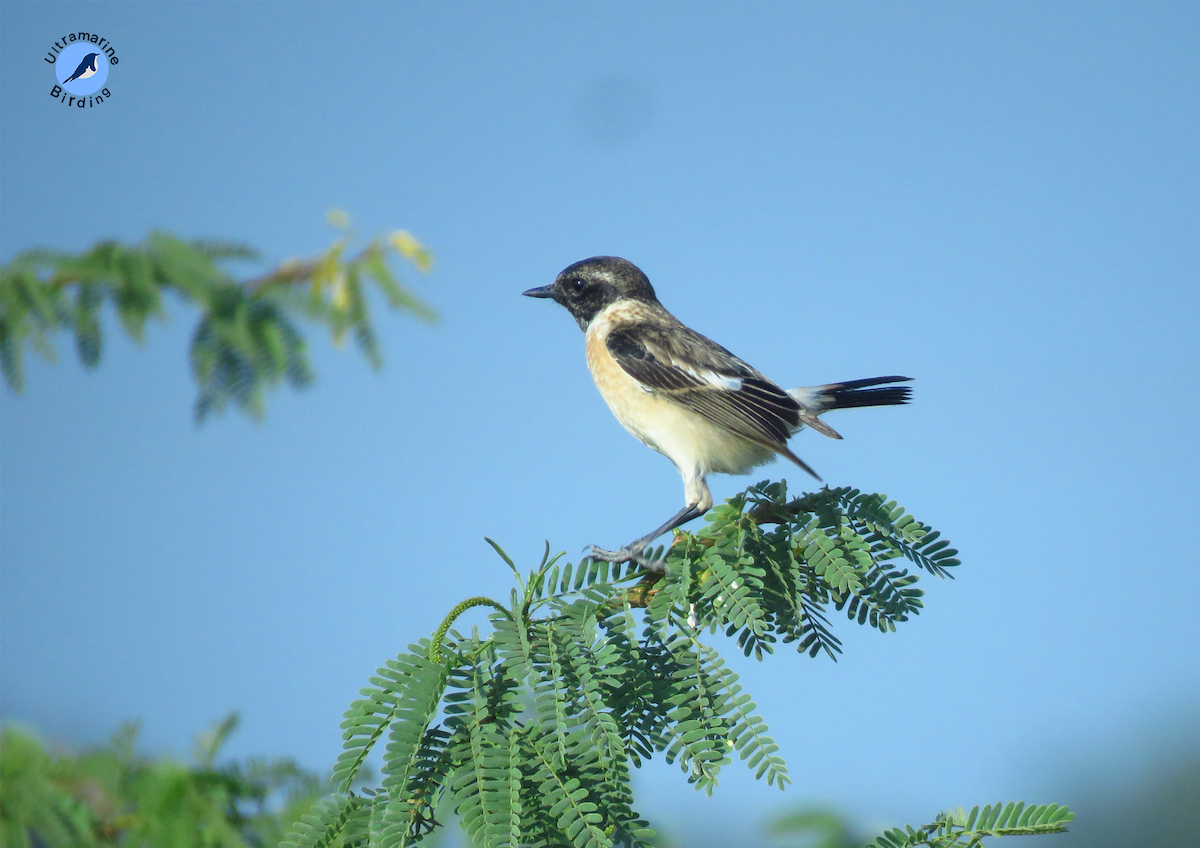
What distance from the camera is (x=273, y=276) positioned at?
3.86m

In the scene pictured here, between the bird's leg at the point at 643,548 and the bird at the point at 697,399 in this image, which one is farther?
the bird at the point at 697,399

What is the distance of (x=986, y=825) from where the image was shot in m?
2.03

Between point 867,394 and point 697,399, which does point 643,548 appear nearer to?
point 697,399

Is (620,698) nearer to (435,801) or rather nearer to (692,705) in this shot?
(692,705)

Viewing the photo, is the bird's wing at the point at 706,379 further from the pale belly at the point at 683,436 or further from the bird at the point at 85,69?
the bird at the point at 85,69

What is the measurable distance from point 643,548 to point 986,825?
1205mm

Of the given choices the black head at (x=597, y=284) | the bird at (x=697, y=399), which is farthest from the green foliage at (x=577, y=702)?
the black head at (x=597, y=284)

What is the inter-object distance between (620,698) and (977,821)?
824 mm

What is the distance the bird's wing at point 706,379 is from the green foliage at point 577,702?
1.87 metres

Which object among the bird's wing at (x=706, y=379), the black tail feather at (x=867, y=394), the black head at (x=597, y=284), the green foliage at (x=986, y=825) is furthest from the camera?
the black head at (x=597, y=284)

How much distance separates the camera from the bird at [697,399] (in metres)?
4.77

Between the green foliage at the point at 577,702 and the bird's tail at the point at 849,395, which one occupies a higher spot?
the bird's tail at the point at 849,395

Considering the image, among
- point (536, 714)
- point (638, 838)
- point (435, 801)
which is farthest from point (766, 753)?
point (435, 801)

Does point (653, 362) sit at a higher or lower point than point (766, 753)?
higher
